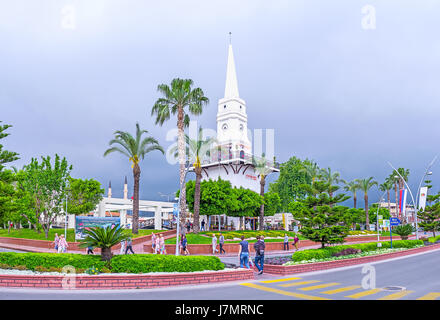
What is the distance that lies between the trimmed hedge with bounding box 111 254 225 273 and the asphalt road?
1079 millimetres

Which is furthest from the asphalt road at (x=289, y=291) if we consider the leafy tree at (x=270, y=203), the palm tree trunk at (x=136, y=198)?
the leafy tree at (x=270, y=203)

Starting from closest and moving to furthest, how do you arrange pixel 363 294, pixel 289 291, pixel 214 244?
pixel 363 294
pixel 289 291
pixel 214 244

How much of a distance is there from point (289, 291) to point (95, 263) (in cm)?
659

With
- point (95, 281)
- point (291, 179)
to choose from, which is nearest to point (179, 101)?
point (95, 281)

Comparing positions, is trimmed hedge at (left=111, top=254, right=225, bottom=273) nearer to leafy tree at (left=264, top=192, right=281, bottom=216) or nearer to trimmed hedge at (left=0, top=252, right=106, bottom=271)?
trimmed hedge at (left=0, top=252, right=106, bottom=271)

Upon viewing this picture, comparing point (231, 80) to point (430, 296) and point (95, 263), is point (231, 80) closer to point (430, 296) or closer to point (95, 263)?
point (95, 263)

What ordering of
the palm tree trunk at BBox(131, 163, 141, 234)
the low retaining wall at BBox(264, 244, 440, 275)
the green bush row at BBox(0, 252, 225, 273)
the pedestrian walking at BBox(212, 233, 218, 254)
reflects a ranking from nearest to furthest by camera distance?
the green bush row at BBox(0, 252, 225, 273) → the low retaining wall at BBox(264, 244, 440, 275) → the pedestrian walking at BBox(212, 233, 218, 254) → the palm tree trunk at BBox(131, 163, 141, 234)

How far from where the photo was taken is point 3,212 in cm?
1511

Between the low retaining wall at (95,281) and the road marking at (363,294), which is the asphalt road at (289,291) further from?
the low retaining wall at (95,281)

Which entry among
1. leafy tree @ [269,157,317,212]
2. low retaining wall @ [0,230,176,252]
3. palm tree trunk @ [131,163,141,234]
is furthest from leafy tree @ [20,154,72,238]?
leafy tree @ [269,157,317,212]

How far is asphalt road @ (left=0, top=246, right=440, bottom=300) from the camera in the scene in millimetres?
9508

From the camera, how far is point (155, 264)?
11805mm
